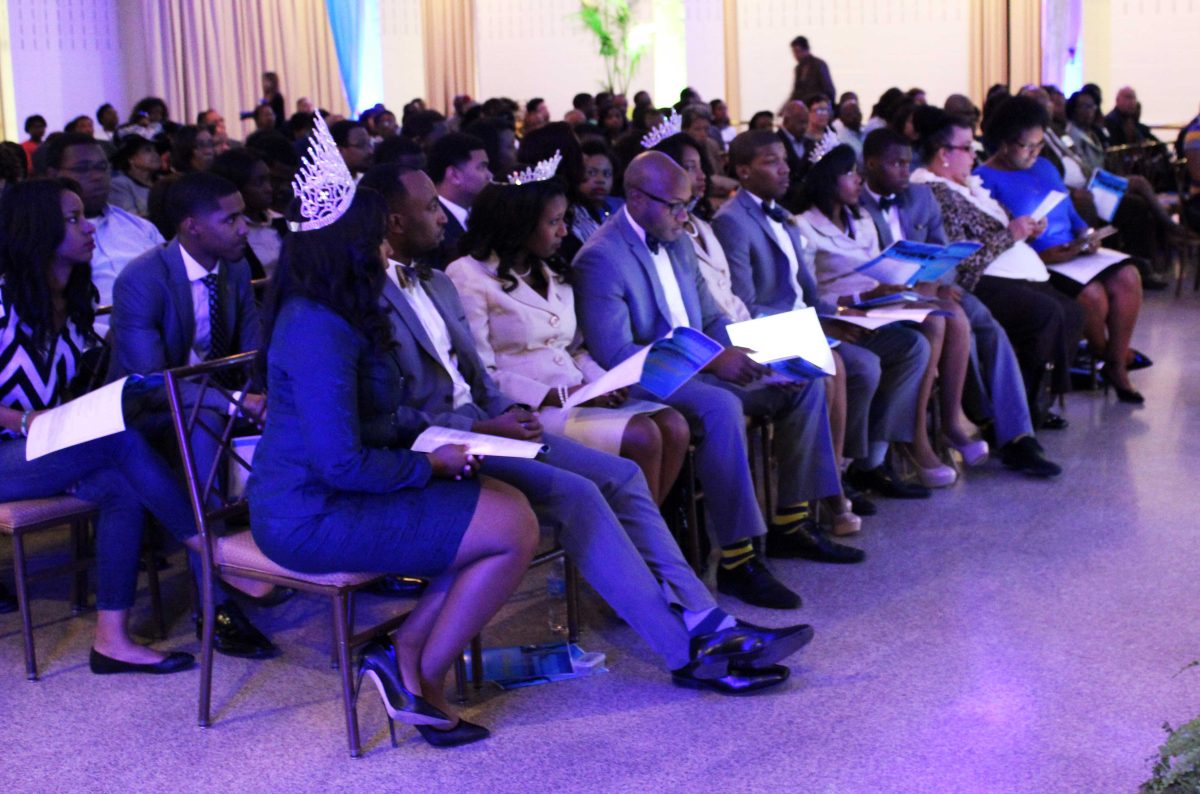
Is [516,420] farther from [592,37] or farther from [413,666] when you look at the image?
[592,37]

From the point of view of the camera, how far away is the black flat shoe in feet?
9.41

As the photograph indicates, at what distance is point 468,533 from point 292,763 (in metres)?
0.59

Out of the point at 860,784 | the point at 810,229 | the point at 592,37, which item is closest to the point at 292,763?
the point at 860,784

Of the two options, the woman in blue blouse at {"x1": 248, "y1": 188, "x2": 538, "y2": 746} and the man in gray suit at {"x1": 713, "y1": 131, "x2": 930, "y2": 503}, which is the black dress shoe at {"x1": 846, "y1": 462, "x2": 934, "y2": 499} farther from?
the woman in blue blouse at {"x1": 248, "y1": 188, "x2": 538, "y2": 746}

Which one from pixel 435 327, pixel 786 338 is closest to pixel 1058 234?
pixel 786 338

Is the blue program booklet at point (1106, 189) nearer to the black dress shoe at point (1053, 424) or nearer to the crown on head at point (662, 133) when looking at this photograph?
the black dress shoe at point (1053, 424)

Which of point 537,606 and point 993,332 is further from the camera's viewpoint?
point 993,332

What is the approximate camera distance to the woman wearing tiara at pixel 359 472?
266cm

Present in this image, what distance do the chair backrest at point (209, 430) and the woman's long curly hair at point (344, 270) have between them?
0.31 m

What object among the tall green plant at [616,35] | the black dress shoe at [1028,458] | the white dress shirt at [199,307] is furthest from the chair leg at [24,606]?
the tall green plant at [616,35]

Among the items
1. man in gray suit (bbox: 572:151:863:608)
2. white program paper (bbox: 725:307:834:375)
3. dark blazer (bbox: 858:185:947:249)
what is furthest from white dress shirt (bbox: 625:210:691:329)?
dark blazer (bbox: 858:185:947:249)

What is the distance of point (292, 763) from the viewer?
2.82m

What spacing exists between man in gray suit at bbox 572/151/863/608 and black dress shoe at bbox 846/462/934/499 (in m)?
0.62

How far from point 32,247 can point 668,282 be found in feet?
5.47
